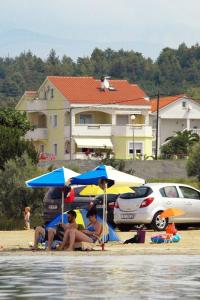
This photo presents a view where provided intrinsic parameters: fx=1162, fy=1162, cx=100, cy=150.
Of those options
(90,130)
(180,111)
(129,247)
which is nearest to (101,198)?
(129,247)

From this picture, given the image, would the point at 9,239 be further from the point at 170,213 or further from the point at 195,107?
the point at 195,107

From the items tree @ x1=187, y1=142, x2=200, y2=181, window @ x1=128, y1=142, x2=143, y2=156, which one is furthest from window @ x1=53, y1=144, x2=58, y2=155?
tree @ x1=187, y1=142, x2=200, y2=181

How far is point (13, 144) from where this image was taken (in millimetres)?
60281

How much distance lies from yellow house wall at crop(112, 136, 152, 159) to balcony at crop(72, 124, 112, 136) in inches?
52.2

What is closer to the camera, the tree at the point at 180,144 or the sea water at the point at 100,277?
the sea water at the point at 100,277

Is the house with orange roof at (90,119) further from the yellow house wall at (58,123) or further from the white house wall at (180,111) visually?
the white house wall at (180,111)

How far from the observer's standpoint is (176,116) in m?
117

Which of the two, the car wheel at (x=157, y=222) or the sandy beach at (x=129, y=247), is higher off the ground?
the car wheel at (x=157, y=222)

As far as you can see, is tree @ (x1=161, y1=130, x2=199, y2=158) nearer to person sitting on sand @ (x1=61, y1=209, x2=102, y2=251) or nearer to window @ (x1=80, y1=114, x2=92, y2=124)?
window @ (x1=80, y1=114, x2=92, y2=124)

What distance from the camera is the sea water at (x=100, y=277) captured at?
761 inches

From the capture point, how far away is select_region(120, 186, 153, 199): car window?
35719 millimetres

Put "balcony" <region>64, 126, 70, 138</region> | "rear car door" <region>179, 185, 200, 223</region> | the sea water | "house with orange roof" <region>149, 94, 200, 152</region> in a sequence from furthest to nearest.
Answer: "house with orange roof" <region>149, 94, 200, 152</region>
"balcony" <region>64, 126, 70, 138</region>
"rear car door" <region>179, 185, 200, 223</region>
the sea water

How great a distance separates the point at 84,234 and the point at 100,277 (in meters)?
6.54

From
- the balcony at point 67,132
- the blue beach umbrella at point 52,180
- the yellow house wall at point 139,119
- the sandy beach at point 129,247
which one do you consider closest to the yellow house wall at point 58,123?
the balcony at point 67,132
